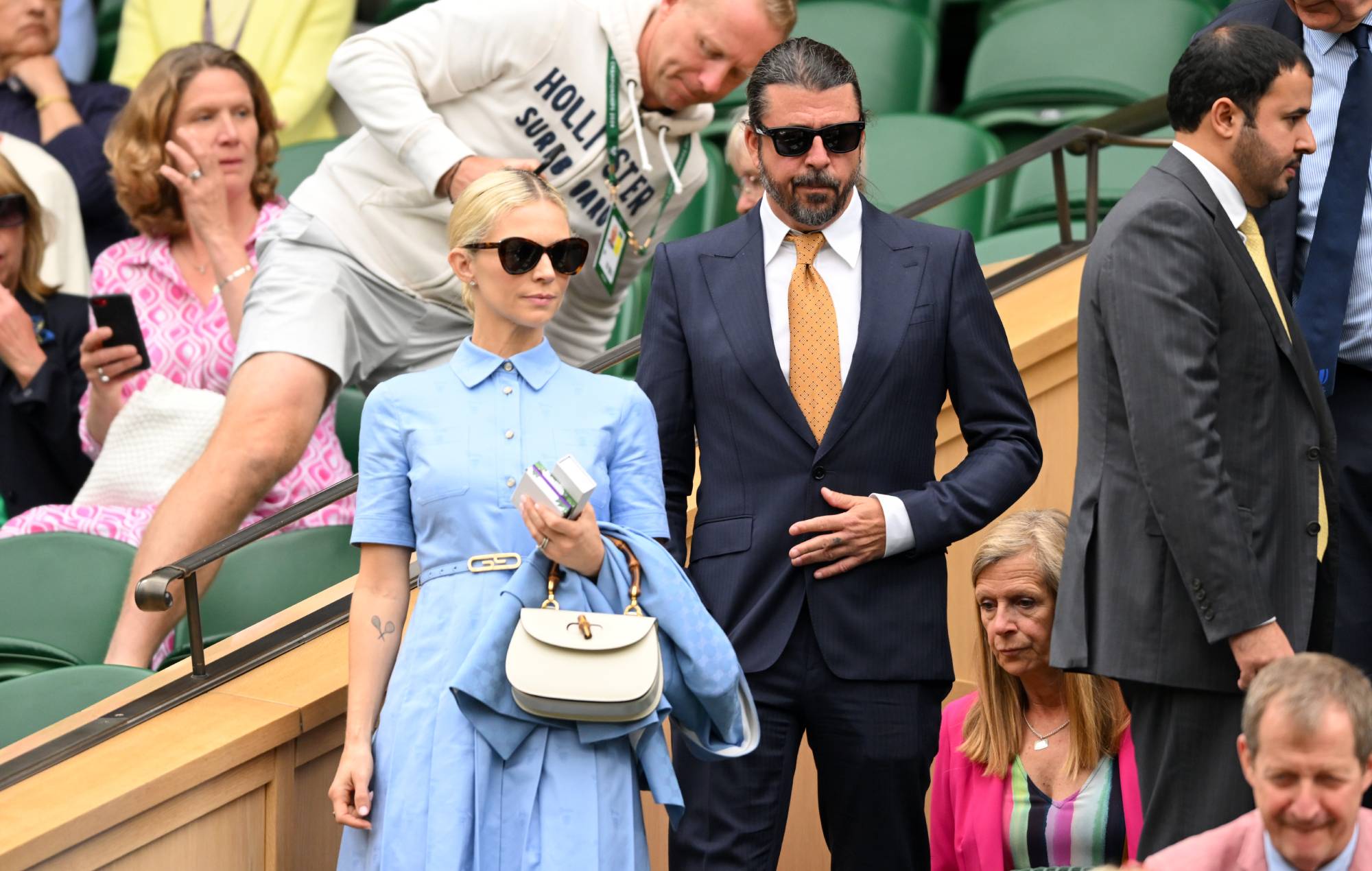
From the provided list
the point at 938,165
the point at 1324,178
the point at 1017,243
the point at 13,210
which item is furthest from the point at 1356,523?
the point at 13,210

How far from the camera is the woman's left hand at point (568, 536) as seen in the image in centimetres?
240

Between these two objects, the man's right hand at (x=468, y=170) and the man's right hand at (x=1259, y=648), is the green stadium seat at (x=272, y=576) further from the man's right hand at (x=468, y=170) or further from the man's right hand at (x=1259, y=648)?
the man's right hand at (x=1259, y=648)

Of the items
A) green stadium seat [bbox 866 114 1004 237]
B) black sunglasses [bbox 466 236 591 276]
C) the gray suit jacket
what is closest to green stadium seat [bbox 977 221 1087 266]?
green stadium seat [bbox 866 114 1004 237]

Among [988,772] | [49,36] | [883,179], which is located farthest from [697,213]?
[988,772]

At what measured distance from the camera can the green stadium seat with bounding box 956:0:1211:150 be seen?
612cm

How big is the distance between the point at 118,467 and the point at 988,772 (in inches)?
84.2

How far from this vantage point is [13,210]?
4.62 meters

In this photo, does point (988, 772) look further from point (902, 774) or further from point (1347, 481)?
point (1347, 481)

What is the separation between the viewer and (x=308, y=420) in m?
3.88

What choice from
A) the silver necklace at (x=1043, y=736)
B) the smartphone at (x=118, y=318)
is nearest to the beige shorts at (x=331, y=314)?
the smartphone at (x=118, y=318)

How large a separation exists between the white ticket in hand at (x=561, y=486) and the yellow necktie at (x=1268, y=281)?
0.99 m

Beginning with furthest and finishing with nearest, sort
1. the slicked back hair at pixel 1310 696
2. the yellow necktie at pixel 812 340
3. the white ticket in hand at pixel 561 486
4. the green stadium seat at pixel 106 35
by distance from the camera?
1. the green stadium seat at pixel 106 35
2. the yellow necktie at pixel 812 340
3. the white ticket in hand at pixel 561 486
4. the slicked back hair at pixel 1310 696

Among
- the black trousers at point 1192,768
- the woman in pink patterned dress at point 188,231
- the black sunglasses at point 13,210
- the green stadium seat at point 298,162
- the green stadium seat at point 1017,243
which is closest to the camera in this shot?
the black trousers at point 1192,768

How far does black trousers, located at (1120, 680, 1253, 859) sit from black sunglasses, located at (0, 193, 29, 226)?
124 inches
